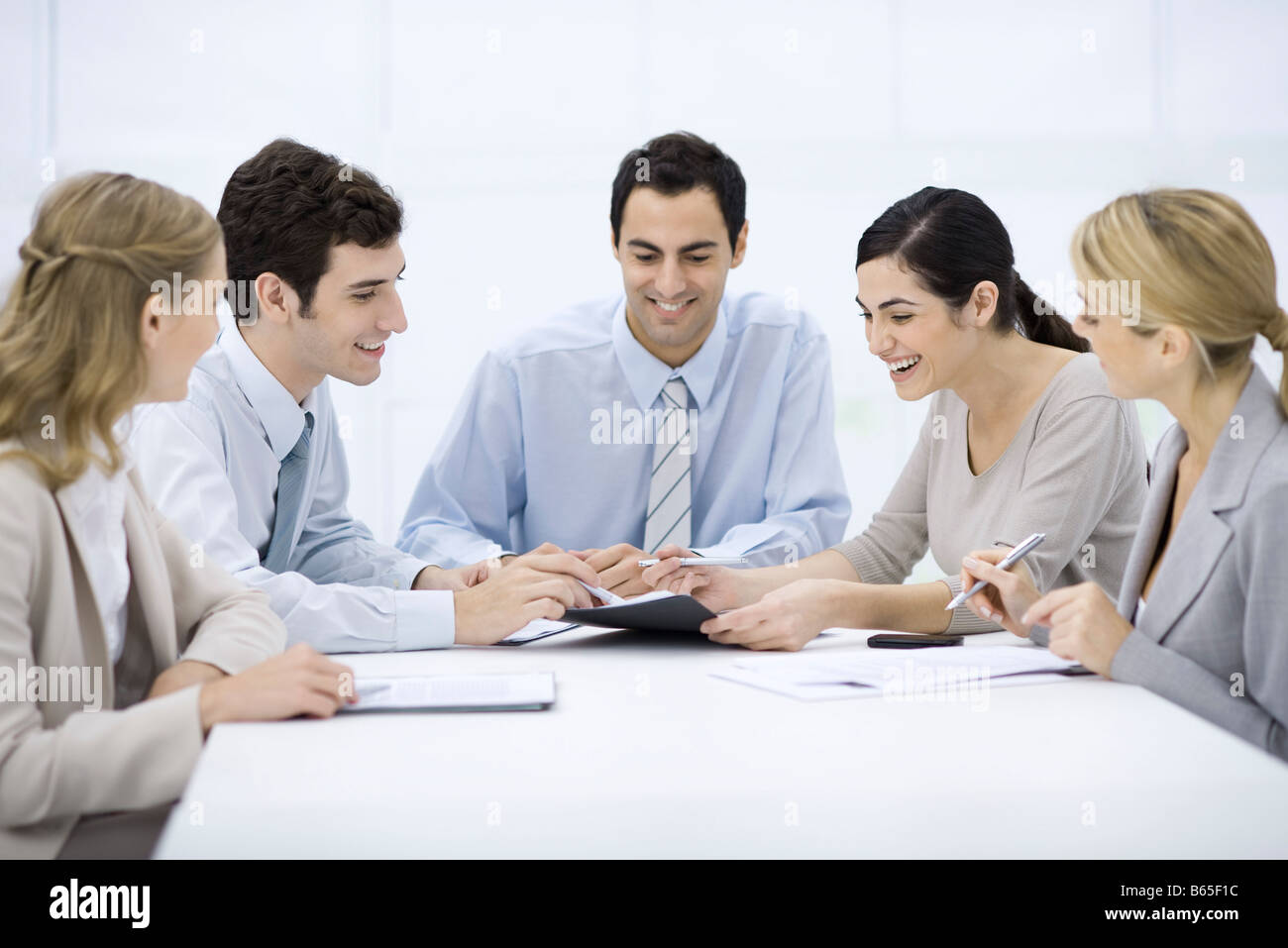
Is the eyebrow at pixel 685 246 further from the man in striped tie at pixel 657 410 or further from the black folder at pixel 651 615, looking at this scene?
the black folder at pixel 651 615

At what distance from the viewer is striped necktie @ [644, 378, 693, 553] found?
9.54 ft

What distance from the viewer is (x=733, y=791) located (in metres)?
1.02

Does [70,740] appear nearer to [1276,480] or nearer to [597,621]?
[597,621]

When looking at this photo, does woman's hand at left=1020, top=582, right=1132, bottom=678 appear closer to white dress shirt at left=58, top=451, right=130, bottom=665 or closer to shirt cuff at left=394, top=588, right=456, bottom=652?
shirt cuff at left=394, top=588, right=456, bottom=652

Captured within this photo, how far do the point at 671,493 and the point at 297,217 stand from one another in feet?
3.73

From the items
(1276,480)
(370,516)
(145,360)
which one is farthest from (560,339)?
(370,516)

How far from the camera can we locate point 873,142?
22.8 ft

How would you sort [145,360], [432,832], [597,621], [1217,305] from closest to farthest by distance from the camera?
1. [432,832]
2. [145,360]
3. [1217,305]
4. [597,621]

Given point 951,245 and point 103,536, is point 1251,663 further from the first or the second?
point 103,536

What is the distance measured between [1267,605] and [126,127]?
6.73 metres

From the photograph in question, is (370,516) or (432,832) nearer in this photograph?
(432,832)

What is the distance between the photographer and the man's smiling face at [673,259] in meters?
2.85

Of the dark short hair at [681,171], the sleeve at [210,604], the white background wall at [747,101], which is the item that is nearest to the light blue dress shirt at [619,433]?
the dark short hair at [681,171]
